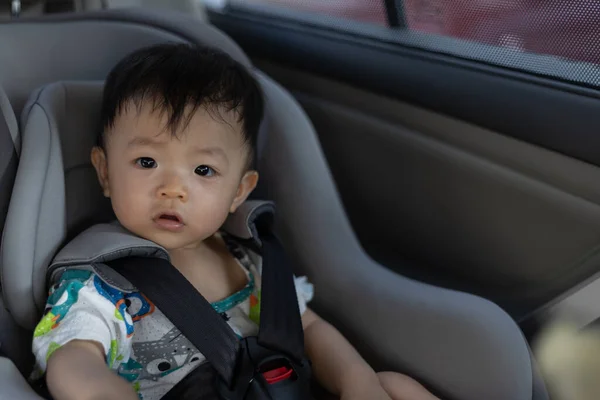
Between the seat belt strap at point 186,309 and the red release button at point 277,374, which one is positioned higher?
the seat belt strap at point 186,309

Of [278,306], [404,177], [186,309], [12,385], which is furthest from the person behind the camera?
[404,177]

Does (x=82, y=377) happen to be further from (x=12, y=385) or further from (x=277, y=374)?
(x=277, y=374)

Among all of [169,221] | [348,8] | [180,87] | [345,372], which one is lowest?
[345,372]

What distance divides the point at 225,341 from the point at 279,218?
1.30 ft

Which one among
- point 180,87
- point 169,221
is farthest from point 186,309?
point 180,87

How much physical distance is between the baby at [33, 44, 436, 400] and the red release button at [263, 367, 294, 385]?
0.35 ft

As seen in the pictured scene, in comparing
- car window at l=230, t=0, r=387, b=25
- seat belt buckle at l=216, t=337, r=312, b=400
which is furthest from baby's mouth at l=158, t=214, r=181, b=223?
car window at l=230, t=0, r=387, b=25

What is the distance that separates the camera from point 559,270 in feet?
4.79

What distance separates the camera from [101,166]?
1.26 metres

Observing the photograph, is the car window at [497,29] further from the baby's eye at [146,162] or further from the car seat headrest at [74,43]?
the baby's eye at [146,162]

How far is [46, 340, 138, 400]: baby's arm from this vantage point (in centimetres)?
98

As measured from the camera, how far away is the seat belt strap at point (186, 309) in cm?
113

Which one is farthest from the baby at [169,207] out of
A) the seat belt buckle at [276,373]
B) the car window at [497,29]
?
the car window at [497,29]

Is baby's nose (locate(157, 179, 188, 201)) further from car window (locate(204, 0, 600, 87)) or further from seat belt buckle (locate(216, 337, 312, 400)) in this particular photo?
car window (locate(204, 0, 600, 87))
